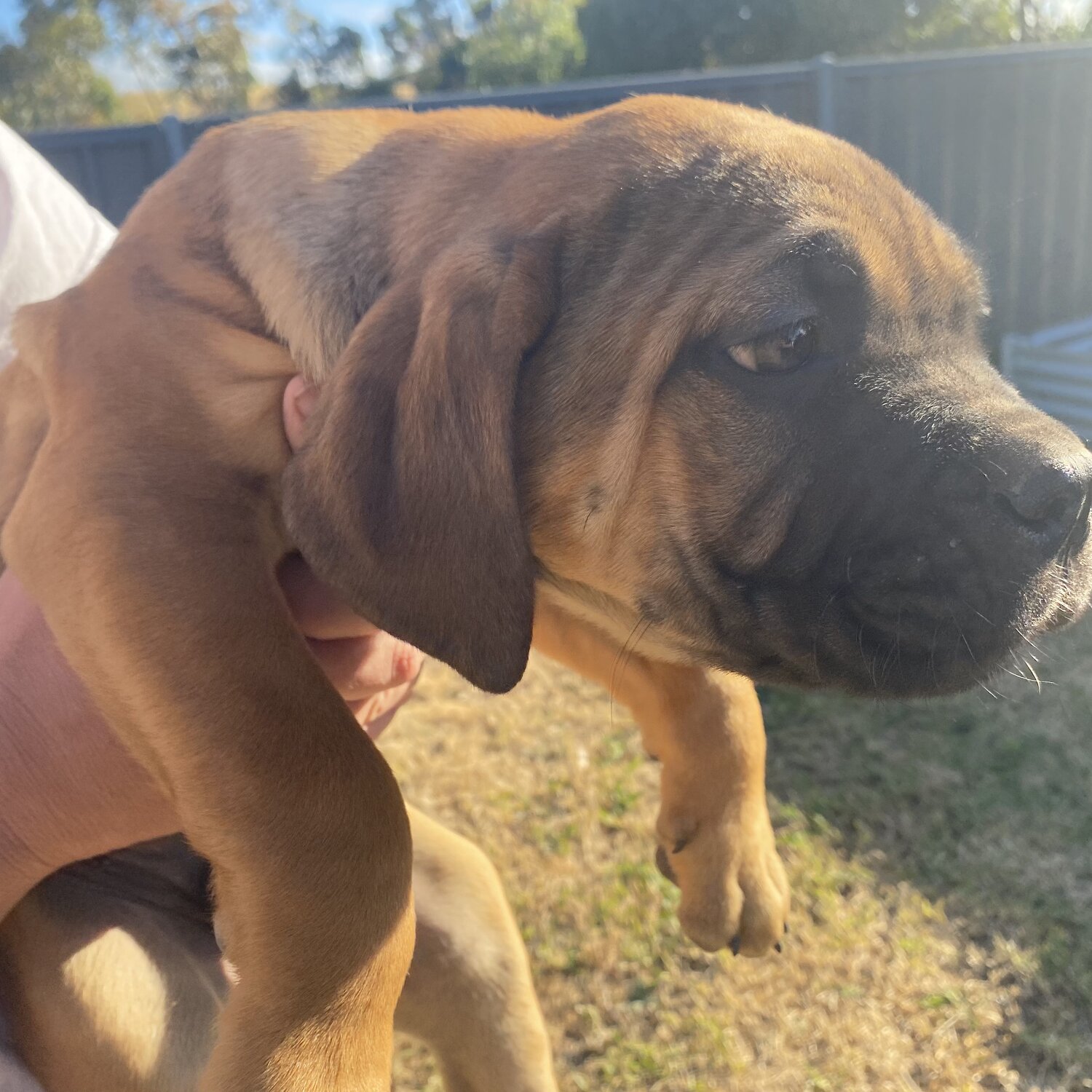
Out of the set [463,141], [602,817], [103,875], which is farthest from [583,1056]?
[463,141]

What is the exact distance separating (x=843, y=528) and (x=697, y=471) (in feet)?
0.81

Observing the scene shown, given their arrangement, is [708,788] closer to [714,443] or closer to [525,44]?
[714,443]

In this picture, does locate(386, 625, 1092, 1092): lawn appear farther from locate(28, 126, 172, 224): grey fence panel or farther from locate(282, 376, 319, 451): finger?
locate(28, 126, 172, 224): grey fence panel

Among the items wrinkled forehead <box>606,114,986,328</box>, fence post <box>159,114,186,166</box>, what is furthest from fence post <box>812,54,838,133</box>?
wrinkled forehead <box>606,114,986,328</box>

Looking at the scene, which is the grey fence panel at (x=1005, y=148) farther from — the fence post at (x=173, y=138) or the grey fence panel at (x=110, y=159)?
the grey fence panel at (x=110, y=159)

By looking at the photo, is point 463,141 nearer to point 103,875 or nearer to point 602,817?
point 103,875

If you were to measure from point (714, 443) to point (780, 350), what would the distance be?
0.18m

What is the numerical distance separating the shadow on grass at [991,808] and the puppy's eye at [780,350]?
5.59ft

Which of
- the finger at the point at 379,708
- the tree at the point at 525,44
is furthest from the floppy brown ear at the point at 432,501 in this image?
the tree at the point at 525,44

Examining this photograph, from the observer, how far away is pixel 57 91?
28.0 metres

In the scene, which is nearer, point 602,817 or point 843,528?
point 843,528

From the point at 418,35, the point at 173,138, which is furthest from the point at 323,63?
the point at 173,138

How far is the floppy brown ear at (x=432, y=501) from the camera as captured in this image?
5.30ft

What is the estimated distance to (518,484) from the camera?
5.74 feet
